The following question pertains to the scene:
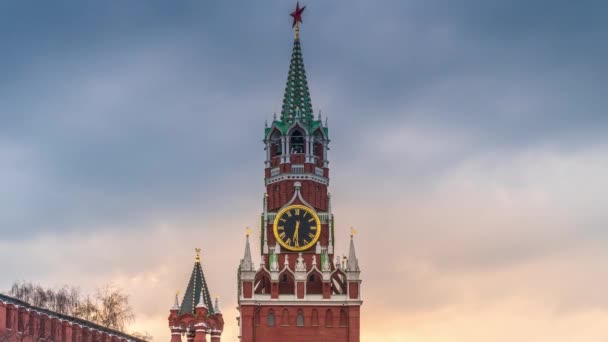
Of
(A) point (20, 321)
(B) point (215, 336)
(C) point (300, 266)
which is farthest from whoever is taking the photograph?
(C) point (300, 266)

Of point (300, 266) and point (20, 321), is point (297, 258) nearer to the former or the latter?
point (300, 266)

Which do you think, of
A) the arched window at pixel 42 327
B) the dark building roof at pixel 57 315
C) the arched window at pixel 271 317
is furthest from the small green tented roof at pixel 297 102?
the arched window at pixel 42 327

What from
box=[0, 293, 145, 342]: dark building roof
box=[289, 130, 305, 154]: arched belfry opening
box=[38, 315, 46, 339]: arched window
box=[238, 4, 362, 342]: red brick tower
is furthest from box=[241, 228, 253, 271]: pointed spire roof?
box=[38, 315, 46, 339]: arched window

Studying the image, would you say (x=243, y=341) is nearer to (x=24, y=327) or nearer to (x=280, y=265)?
(x=280, y=265)

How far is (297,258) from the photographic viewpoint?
329 feet

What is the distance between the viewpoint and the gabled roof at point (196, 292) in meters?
87.9

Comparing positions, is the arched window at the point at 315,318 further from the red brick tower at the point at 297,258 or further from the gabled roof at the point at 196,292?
the gabled roof at the point at 196,292

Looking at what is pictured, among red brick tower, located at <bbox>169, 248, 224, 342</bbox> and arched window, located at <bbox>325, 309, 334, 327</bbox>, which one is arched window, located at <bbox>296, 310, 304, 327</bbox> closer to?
arched window, located at <bbox>325, 309, 334, 327</bbox>

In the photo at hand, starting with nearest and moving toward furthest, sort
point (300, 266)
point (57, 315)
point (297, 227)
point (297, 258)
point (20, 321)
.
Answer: point (20, 321) < point (57, 315) < point (300, 266) < point (297, 258) < point (297, 227)

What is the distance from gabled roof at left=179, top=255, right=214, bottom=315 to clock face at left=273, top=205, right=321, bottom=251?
→ 1221cm

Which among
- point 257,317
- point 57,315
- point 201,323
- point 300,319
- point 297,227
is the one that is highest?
point 297,227

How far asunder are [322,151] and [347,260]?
11.9 meters

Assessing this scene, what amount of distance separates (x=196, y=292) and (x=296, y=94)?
26784mm

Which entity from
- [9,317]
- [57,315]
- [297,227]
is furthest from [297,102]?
[9,317]
